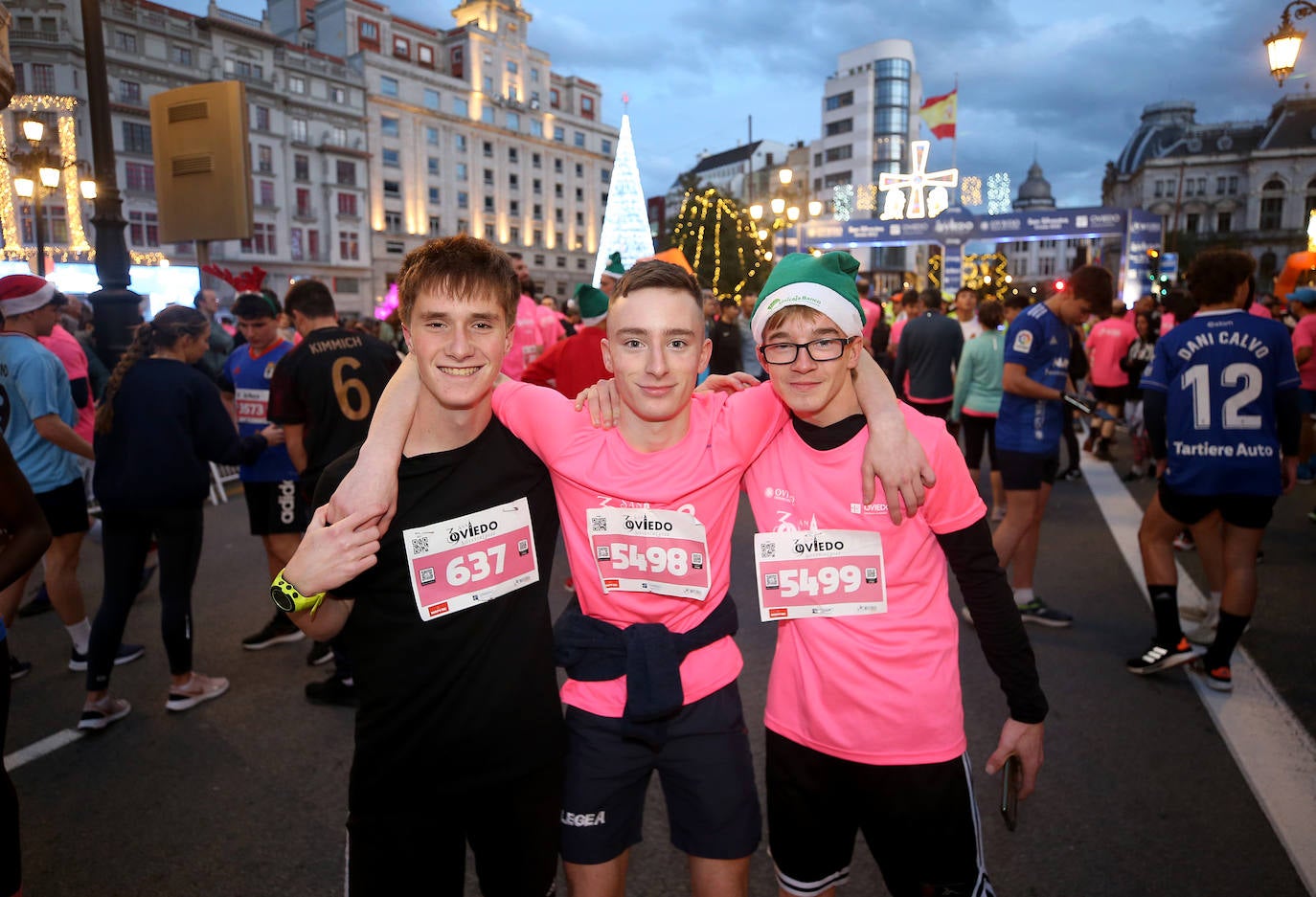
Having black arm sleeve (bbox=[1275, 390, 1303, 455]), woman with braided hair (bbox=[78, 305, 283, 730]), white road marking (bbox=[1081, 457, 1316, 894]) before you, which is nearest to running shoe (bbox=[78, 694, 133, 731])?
woman with braided hair (bbox=[78, 305, 283, 730])

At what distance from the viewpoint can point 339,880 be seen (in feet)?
9.57

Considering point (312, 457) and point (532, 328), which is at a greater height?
point (532, 328)

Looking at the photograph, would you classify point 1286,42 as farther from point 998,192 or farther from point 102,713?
point 998,192

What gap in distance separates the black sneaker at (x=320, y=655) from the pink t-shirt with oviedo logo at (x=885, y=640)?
12.3 feet

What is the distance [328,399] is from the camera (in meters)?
4.28

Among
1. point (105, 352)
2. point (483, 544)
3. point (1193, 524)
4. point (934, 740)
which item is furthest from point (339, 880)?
point (105, 352)

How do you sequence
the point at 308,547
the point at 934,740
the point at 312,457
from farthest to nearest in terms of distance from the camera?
the point at 312,457, the point at 934,740, the point at 308,547

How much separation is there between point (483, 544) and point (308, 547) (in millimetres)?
418

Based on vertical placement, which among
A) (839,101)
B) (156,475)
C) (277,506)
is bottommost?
(277,506)

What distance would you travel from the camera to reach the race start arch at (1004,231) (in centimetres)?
2700

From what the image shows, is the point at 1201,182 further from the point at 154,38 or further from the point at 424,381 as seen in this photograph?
the point at 424,381

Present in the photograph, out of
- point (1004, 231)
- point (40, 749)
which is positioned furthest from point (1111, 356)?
point (1004, 231)

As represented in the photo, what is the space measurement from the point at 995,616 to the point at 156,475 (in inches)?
161

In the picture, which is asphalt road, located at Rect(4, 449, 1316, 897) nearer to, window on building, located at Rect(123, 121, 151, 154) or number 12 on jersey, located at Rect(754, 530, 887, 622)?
number 12 on jersey, located at Rect(754, 530, 887, 622)
